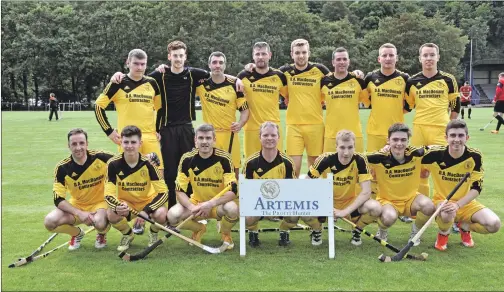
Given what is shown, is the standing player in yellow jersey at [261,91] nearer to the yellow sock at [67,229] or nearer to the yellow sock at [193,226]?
the yellow sock at [193,226]

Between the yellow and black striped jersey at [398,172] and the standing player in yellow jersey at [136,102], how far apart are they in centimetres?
258

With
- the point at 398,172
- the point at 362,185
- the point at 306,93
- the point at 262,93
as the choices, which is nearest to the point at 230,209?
the point at 362,185

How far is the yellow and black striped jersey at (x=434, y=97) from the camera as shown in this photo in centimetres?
646

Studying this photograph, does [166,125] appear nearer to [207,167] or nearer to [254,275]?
[207,167]

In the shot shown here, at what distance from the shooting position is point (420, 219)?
5.42 metres

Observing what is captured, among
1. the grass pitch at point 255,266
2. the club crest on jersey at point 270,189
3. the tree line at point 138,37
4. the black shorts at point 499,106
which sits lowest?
the grass pitch at point 255,266

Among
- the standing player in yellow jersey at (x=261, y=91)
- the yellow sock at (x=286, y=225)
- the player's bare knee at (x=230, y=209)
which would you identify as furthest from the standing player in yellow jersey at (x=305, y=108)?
the player's bare knee at (x=230, y=209)

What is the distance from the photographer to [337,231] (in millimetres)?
5996

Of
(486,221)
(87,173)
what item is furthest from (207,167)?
(486,221)

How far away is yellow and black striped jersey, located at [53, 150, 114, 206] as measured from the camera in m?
5.42

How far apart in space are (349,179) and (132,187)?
7.49ft

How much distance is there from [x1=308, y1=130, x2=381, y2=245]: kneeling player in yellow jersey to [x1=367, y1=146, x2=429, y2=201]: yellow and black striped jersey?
0.26 m

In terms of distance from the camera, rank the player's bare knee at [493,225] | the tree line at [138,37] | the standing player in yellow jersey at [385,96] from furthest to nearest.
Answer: the tree line at [138,37], the standing player in yellow jersey at [385,96], the player's bare knee at [493,225]

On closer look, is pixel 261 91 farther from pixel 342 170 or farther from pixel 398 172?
pixel 398 172
